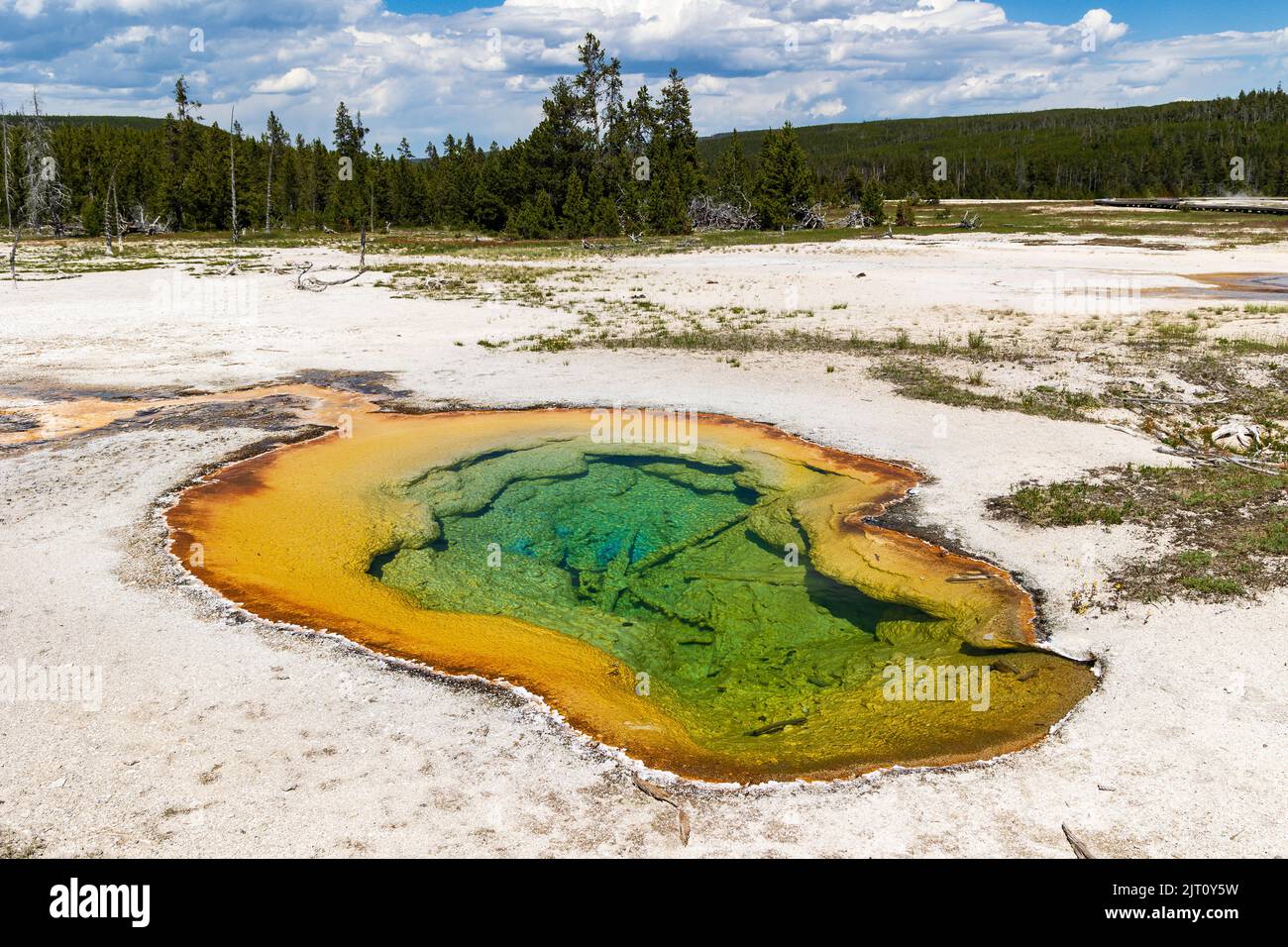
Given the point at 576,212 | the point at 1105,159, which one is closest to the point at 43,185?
the point at 576,212

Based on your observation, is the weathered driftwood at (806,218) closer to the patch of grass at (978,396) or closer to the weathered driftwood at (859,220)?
the weathered driftwood at (859,220)

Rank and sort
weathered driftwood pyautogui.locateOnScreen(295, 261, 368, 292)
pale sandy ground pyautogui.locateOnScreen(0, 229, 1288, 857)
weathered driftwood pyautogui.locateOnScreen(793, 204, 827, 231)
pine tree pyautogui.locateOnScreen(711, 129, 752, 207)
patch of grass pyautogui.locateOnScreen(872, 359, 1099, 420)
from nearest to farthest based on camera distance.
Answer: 1. pale sandy ground pyautogui.locateOnScreen(0, 229, 1288, 857)
2. patch of grass pyautogui.locateOnScreen(872, 359, 1099, 420)
3. weathered driftwood pyautogui.locateOnScreen(295, 261, 368, 292)
4. weathered driftwood pyautogui.locateOnScreen(793, 204, 827, 231)
5. pine tree pyautogui.locateOnScreen(711, 129, 752, 207)

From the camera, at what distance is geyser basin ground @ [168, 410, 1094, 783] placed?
6.98 metres

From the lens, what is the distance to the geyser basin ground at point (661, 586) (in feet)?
22.9

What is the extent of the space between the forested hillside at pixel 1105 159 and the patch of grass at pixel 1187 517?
260 feet

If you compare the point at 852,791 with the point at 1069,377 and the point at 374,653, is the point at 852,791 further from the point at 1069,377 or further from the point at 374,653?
the point at 1069,377

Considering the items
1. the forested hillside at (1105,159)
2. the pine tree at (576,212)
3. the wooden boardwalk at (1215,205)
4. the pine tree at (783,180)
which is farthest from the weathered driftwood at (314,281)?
the wooden boardwalk at (1215,205)

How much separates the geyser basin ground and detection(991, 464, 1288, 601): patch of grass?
1443 mm

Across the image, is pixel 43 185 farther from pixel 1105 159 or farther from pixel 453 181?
pixel 1105 159

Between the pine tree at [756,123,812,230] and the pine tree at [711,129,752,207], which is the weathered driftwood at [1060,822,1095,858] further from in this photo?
the pine tree at [711,129,752,207]

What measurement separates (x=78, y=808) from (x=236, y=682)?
1637 mm

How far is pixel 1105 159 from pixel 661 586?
138769 millimetres

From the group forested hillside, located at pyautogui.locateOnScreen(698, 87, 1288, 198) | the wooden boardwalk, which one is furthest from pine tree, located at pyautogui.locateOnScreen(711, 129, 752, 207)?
Result: the wooden boardwalk

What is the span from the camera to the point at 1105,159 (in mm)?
125250
